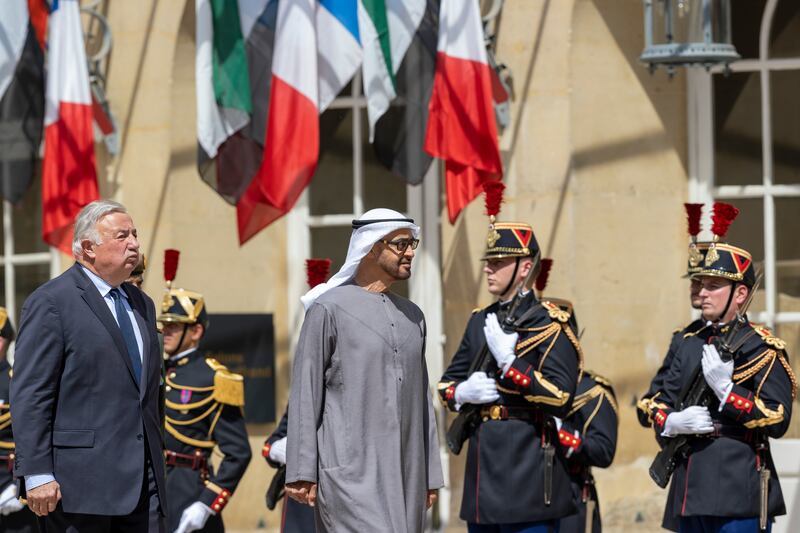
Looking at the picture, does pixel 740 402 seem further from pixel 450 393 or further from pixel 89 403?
pixel 89 403

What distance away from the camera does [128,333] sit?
243 inches

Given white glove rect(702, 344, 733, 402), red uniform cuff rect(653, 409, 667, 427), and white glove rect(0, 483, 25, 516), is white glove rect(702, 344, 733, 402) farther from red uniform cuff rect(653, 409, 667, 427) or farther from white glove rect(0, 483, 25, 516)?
white glove rect(0, 483, 25, 516)

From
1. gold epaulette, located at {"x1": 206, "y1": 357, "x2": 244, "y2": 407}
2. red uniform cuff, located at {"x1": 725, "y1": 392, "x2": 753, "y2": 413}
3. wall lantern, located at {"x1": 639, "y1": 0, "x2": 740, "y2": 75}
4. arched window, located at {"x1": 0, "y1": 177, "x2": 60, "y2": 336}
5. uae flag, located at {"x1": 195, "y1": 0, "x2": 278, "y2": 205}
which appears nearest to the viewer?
red uniform cuff, located at {"x1": 725, "y1": 392, "x2": 753, "y2": 413}

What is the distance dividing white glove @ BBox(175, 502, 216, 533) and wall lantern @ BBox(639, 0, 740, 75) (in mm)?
3175

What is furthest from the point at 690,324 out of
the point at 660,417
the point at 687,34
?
the point at 687,34

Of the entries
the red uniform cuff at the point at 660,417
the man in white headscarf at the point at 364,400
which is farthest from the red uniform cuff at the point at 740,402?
the man in white headscarf at the point at 364,400

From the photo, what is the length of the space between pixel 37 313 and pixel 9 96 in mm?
4824

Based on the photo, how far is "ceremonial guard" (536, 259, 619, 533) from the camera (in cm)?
788

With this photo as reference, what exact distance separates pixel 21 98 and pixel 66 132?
408mm

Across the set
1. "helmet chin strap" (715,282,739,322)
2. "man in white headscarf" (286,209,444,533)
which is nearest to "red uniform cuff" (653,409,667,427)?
Answer: "helmet chin strap" (715,282,739,322)

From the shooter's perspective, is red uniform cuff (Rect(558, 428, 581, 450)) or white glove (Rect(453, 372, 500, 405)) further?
red uniform cuff (Rect(558, 428, 581, 450))

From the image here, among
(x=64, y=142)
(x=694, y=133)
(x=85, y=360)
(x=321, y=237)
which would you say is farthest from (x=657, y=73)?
(x=85, y=360)

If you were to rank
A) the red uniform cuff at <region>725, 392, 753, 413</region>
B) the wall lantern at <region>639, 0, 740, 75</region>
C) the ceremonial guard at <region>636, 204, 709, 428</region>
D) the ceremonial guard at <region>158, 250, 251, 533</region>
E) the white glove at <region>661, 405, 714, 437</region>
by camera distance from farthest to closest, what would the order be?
the wall lantern at <region>639, 0, 740, 75</region> < the ceremonial guard at <region>158, 250, 251, 533</region> < the ceremonial guard at <region>636, 204, 709, 428</region> < the white glove at <region>661, 405, 714, 437</region> < the red uniform cuff at <region>725, 392, 753, 413</region>

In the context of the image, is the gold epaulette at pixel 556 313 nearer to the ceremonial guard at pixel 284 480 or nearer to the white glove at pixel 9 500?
the ceremonial guard at pixel 284 480
